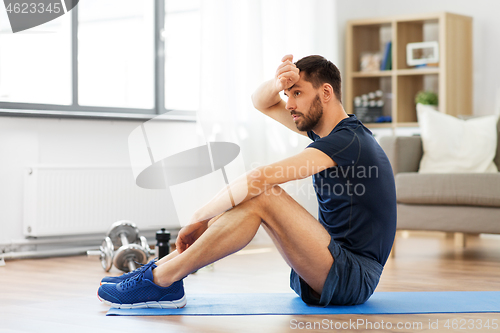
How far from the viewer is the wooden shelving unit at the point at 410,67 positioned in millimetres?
4348

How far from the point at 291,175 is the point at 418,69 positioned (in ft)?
10.0

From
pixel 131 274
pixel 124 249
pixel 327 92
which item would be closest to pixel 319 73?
pixel 327 92

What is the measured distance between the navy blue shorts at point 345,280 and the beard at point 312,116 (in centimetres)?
36

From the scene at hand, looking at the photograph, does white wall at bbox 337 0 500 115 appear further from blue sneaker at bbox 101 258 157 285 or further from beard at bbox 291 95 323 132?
blue sneaker at bbox 101 258 157 285

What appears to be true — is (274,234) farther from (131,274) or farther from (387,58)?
(387,58)

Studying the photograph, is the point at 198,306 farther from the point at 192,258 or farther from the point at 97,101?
the point at 97,101

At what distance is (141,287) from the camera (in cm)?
190

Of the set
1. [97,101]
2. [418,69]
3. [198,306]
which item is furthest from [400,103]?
[198,306]

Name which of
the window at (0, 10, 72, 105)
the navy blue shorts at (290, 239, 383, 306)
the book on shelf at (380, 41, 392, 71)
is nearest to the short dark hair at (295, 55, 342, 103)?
the navy blue shorts at (290, 239, 383, 306)

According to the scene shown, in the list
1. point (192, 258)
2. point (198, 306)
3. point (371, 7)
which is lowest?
point (198, 306)

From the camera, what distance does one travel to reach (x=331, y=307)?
195cm

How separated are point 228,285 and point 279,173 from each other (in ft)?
2.96

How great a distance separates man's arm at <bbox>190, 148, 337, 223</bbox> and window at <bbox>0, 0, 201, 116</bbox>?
2.16m

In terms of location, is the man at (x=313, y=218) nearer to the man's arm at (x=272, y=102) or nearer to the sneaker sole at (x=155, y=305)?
the sneaker sole at (x=155, y=305)
